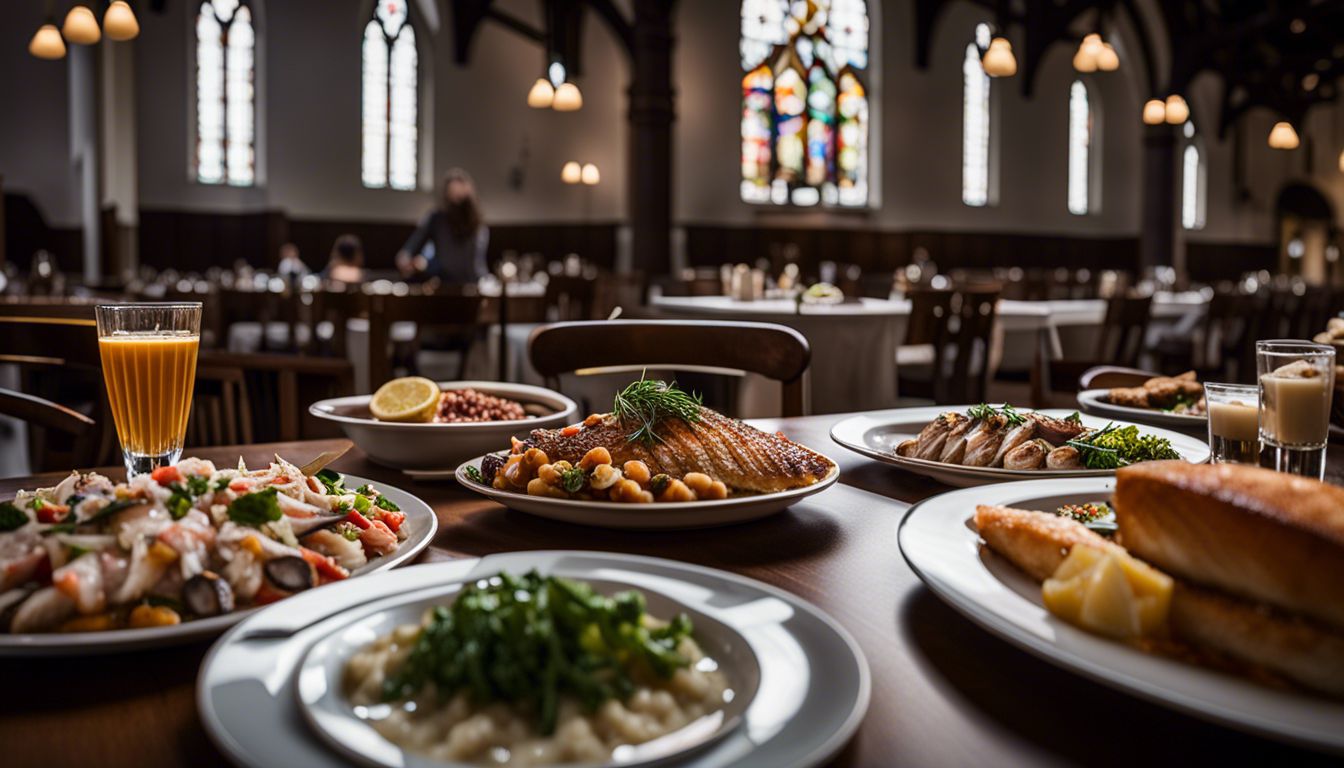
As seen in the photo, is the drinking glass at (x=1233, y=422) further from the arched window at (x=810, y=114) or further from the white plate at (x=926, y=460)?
the arched window at (x=810, y=114)

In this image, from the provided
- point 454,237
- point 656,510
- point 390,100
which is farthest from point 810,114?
point 656,510

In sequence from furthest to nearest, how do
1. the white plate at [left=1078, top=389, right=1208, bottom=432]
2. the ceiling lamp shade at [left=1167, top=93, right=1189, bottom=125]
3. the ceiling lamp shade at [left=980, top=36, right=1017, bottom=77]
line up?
the ceiling lamp shade at [left=1167, top=93, right=1189, bottom=125] < the ceiling lamp shade at [left=980, top=36, right=1017, bottom=77] < the white plate at [left=1078, top=389, right=1208, bottom=432]

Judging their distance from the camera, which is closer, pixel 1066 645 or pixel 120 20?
pixel 1066 645

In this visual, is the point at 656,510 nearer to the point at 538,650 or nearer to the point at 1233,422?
the point at 538,650

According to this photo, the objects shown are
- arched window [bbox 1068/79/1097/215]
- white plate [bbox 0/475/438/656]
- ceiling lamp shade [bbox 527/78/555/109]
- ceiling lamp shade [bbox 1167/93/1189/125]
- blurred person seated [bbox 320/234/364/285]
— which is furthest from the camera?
arched window [bbox 1068/79/1097/215]

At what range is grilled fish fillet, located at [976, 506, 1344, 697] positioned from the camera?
19.0 inches

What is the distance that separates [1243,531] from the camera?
1.74 feet

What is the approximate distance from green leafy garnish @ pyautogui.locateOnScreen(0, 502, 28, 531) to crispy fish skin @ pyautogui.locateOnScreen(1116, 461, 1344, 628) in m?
0.67

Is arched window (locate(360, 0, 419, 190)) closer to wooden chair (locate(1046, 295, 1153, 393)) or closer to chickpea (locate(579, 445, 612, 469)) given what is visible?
wooden chair (locate(1046, 295, 1153, 393))

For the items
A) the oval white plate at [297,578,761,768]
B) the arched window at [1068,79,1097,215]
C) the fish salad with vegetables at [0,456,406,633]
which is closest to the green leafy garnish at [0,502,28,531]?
the fish salad with vegetables at [0,456,406,633]

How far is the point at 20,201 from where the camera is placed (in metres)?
10.7

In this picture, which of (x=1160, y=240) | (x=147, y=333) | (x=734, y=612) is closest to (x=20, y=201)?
(x=147, y=333)

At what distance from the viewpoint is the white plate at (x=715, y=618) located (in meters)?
0.44

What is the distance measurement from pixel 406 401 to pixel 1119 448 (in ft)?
2.73
